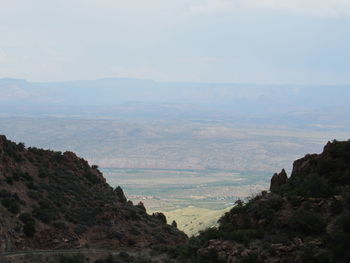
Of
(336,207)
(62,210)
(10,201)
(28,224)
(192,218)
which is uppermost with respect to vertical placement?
(10,201)

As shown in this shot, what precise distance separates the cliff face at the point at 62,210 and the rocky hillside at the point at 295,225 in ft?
39.5

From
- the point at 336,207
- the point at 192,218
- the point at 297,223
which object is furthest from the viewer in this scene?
the point at 192,218

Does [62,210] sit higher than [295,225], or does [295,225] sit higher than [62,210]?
[62,210]

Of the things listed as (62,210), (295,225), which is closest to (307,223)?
(295,225)

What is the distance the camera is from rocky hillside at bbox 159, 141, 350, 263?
23734mm

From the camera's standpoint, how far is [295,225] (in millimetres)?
25859

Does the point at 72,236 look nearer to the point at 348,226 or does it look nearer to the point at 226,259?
the point at 226,259

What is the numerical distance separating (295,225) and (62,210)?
23.5m

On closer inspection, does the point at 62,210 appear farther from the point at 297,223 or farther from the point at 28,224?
the point at 297,223

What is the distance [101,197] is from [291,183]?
21468 millimetres

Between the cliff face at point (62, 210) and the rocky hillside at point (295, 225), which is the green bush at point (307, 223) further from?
the cliff face at point (62, 210)

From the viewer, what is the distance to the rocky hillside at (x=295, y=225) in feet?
77.9

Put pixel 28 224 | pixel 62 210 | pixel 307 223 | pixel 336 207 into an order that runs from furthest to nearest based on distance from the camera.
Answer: pixel 62 210
pixel 28 224
pixel 336 207
pixel 307 223

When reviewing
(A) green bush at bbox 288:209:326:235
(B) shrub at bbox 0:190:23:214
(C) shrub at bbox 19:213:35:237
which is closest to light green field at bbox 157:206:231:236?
(B) shrub at bbox 0:190:23:214
